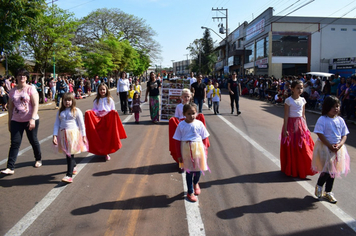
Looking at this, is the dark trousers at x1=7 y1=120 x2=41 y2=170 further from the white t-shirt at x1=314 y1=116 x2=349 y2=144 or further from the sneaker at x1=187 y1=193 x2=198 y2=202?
the white t-shirt at x1=314 y1=116 x2=349 y2=144

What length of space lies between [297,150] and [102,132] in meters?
3.95

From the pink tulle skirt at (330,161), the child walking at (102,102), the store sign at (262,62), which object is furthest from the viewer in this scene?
the store sign at (262,62)

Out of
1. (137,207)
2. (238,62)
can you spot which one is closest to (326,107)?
(137,207)

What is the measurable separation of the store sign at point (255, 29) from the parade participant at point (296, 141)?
3445cm

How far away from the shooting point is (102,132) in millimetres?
6715

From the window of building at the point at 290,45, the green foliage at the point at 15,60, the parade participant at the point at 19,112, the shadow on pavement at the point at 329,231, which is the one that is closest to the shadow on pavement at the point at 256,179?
the shadow on pavement at the point at 329,231

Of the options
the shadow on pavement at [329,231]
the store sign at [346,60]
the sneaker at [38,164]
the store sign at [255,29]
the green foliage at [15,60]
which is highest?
the store sign at [255,29]

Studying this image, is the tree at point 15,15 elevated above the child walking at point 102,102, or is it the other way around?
the tree at point 15,15

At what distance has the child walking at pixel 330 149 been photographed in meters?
4.38

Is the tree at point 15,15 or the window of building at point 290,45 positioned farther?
the window of building at point 290,45

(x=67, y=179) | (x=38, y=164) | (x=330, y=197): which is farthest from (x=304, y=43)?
(x=67, y=179)

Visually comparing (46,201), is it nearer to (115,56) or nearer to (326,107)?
(326,107)

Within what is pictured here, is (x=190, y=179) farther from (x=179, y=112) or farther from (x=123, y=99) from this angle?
(x=123, y=99)

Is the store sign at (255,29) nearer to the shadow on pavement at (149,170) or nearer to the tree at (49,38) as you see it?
the tree at (49,38)
